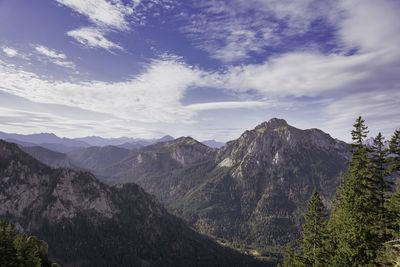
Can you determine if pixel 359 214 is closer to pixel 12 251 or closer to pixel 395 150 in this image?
pixel 395 150

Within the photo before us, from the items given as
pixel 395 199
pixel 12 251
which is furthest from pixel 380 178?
pixel 12 251

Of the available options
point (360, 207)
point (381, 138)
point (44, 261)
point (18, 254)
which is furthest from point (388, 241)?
point (44, 261)

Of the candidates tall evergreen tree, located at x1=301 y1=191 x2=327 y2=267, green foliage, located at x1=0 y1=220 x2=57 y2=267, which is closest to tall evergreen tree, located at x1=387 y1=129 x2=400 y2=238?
tall evergreen tree, located at x1=301 y1=191 x2=327 y2=267

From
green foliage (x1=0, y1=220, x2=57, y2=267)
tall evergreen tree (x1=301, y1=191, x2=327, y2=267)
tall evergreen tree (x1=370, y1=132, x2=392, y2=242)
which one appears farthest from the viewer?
tall evergreen tree (x1=301, y1=191, x2=327, y2=267)

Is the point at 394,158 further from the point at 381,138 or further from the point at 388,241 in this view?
the point at 388,241

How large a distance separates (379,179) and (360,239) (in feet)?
28.2

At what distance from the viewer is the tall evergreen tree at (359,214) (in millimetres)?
47031

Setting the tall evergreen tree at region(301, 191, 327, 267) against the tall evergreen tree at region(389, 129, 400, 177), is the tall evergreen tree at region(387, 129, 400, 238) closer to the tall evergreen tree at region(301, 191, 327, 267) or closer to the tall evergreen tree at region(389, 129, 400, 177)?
the tall evergreen tree at region(389, 129, 400, 177)

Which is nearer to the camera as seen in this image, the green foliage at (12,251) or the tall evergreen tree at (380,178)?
the tall evergreen tree at (380,178)

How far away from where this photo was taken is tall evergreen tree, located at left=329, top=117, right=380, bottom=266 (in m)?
47.0

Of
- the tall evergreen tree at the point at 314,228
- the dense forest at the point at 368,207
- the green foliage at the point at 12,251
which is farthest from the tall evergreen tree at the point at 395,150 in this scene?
the green foliage at the point at 12,251

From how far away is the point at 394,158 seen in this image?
48.9 m

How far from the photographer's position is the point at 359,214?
1897 inches

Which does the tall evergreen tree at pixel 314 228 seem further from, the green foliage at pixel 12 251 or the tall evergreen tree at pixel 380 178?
the green foliage at pixel 12 251
